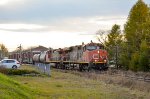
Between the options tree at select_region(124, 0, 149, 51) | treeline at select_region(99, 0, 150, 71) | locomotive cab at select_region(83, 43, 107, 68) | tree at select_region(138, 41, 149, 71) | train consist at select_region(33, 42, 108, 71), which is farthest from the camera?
tree at select_region(124, 0, 149, 51)

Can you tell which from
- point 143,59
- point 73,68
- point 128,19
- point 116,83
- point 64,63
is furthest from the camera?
point 128,19

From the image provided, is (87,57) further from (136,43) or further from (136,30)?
(136,30)

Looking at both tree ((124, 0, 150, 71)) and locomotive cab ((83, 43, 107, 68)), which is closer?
locomotive cab ((83, 43, 107, 68))

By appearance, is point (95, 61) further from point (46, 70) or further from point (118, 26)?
point (118, 26)

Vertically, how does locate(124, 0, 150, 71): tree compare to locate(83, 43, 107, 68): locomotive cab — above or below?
above

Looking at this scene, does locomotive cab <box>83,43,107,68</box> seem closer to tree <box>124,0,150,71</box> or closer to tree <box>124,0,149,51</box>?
tree <box>124,0,150,71</box>

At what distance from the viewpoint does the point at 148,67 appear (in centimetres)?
Result: 5284

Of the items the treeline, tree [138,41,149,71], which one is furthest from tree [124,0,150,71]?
tree [138,41,149,71]

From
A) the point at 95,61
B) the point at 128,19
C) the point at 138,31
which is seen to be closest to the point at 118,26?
the point at 128,19

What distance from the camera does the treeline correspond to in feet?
175

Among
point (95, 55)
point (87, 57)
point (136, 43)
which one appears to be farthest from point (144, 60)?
point (136, 43)

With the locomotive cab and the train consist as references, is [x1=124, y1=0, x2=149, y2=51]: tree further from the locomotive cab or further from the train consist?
the locomotive cab

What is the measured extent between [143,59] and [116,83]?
20923 mm

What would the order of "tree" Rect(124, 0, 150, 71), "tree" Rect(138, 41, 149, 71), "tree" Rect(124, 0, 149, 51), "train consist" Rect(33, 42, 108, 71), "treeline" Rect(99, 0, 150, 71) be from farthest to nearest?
Result: "tree" Rect(124, 0, 149, 51) < "tree" Rect(124, 0, 150, 71) < "treeline" Rect(99, 0, 150, 71) < "tree" Rect(138, 41, 149, 71) < "train consist" Rect(33, 42, 108, 71)
